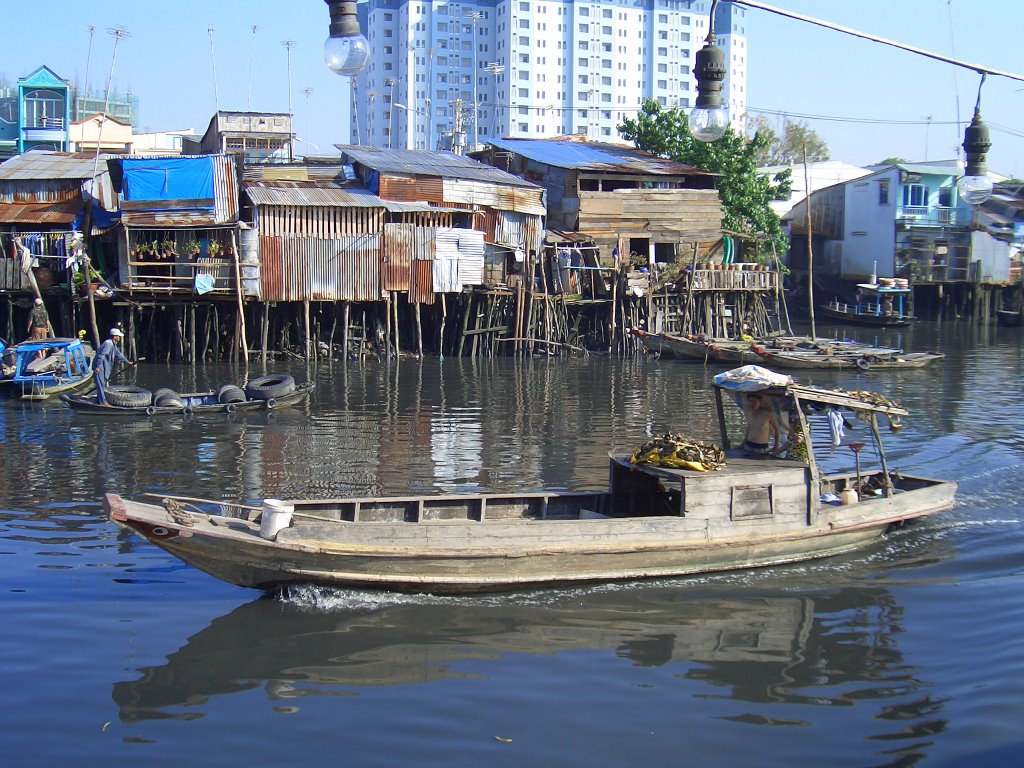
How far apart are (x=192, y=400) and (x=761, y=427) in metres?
14.0

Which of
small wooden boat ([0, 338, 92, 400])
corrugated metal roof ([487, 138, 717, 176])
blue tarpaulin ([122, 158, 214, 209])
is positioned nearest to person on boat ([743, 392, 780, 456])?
small wooden boat ([0, 338, 92, 400])

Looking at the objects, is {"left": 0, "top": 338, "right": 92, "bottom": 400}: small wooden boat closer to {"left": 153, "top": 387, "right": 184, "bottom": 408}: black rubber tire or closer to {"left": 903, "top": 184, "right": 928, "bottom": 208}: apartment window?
{"left": 153, "top": 387, "right": 184, "bottom": 408}: black rubber tire

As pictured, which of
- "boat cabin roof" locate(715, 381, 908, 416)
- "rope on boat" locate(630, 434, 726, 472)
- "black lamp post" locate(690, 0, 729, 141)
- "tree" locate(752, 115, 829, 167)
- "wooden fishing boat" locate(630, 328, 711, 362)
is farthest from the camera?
"tree" locate(752, 115, 829, 167)

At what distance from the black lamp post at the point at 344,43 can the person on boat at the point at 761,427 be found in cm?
801

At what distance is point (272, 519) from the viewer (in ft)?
33.3

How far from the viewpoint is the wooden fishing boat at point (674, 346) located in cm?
3388

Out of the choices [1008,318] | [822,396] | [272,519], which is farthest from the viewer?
[1008,318]

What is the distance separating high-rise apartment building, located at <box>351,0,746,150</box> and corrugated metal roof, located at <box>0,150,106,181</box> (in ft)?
192

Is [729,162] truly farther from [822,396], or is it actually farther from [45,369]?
[822,396]

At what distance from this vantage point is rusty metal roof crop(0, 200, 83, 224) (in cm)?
3199

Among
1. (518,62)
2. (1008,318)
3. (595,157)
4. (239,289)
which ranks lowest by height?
(1008,318)

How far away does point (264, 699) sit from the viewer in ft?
28.5

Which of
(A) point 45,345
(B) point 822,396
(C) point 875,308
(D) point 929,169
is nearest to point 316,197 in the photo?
(A) point 45,345

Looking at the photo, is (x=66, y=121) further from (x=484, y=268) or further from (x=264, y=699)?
(x=264, y=699)
